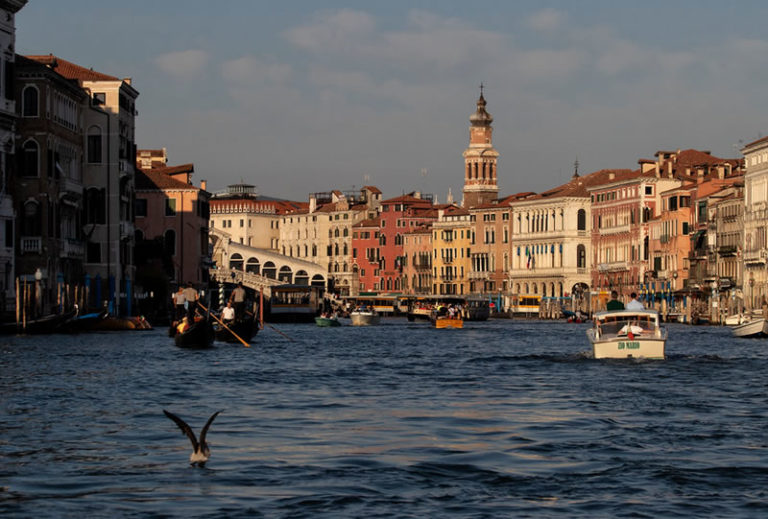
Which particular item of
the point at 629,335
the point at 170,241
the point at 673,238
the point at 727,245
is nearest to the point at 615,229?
the point at 673,238

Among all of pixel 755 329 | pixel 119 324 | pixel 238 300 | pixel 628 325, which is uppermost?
pixel 238 300

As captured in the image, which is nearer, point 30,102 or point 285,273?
point 30,102

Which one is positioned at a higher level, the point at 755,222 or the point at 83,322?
the point at 755,222

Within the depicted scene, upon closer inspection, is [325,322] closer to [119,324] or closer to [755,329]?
[119,324]

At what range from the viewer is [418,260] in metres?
140

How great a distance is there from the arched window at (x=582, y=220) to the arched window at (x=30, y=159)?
68164 millimetres

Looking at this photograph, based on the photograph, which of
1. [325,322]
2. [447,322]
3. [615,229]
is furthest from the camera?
[615,229]

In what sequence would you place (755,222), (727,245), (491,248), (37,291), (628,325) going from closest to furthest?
(628,325)
(37,291)
(755,222)
(727,245)
(491,248)

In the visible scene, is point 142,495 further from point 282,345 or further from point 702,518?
point 282,345

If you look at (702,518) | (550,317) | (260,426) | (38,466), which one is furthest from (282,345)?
(550,317)

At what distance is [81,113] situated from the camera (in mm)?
63125

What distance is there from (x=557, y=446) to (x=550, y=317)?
9552 cm

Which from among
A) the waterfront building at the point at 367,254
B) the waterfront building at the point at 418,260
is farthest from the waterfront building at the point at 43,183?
the waterfront building at the point at 367,254

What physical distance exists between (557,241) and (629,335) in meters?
89.2
